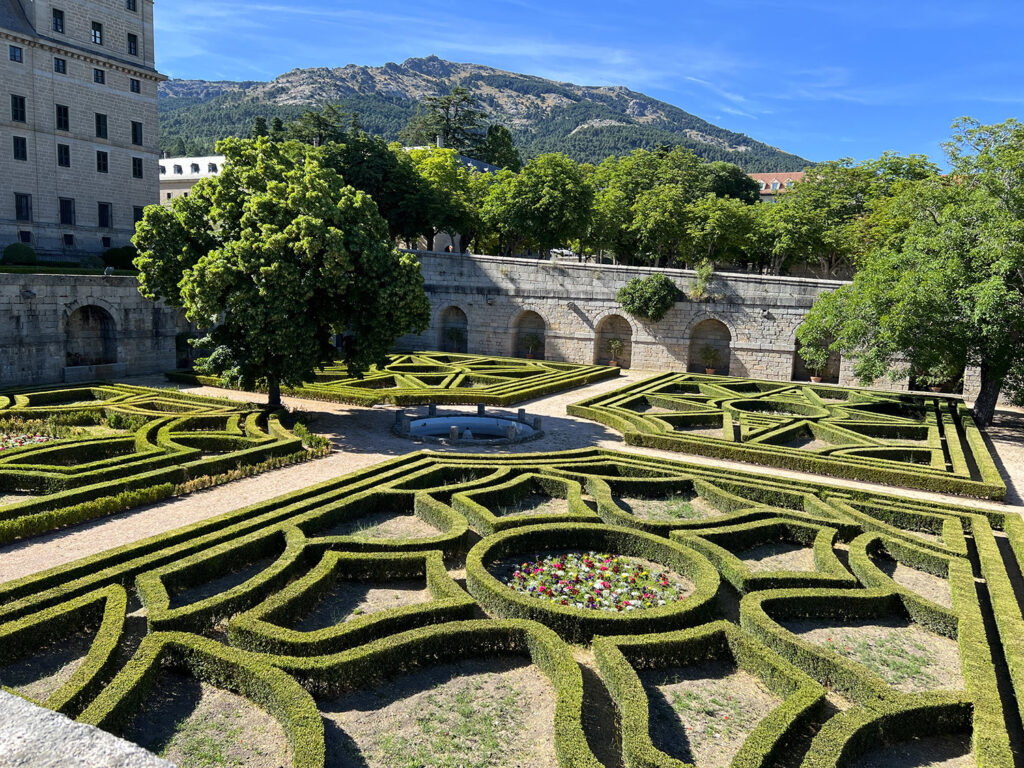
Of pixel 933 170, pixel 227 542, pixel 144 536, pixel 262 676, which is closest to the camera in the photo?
pixel 262 676

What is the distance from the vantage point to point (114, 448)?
61.1ft

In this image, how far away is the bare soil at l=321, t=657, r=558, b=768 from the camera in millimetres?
7715

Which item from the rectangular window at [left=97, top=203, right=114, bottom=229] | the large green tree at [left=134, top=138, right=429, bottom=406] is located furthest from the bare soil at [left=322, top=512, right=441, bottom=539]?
the rectangular window at [left=97, top=203, right=114, bottom=229]

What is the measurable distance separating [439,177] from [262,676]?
49.5 m

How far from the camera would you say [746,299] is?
3900 cm

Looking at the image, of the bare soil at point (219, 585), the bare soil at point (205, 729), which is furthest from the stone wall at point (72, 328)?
the bare soil at point (205, 729)

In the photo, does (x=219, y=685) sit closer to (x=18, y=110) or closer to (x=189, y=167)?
(x=18, y=110)

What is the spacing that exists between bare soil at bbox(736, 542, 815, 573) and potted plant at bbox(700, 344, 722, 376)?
2687cm

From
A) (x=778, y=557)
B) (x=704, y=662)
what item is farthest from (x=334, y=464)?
(x=704, y=662)

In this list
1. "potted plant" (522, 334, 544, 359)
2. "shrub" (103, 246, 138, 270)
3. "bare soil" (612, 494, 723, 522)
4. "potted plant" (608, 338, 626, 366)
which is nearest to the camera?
"bare soil" (612, 494, 723, 522)

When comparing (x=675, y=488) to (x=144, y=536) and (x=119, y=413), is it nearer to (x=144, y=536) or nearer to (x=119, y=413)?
(x=144, y=536)

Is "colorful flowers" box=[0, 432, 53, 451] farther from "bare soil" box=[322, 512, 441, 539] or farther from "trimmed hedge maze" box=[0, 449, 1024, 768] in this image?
"bare soil" box=[322, 512, 441, 539]

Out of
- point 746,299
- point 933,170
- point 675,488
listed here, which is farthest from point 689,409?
point 933,170

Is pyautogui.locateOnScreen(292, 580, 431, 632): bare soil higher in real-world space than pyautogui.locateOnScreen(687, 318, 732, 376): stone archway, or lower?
lower
